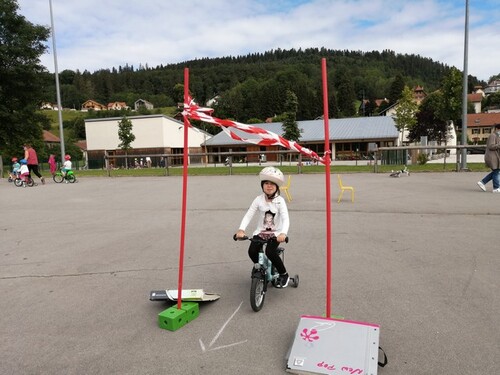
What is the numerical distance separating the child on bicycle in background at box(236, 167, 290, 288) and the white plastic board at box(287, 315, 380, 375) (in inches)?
40.5

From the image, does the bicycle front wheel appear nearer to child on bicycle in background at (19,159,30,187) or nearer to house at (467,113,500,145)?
child on bicycle in background at (19,159,30,187)

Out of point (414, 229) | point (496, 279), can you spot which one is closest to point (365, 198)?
point (414, 229)

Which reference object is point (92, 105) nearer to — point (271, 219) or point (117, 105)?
point (117, 105)

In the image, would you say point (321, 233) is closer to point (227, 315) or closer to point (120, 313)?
point (227, 315)

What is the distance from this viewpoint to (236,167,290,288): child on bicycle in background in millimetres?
4164

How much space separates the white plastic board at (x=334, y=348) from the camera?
9.43ft

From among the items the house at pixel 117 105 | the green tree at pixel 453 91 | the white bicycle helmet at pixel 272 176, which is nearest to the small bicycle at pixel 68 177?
the white bicycle helmet at pixel 272 176

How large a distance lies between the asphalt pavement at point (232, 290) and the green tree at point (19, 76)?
2758cm

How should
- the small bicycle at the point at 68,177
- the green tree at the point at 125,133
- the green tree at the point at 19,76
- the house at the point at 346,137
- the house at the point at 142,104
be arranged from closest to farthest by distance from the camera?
the small bicycle at the point at 68,177
the green tree at the point at 19,76
the house at the point at 346,137
the green tree at the point at 125,133
the house at the point at 142,104

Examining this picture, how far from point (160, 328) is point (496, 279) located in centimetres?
393

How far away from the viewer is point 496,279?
15.4ft

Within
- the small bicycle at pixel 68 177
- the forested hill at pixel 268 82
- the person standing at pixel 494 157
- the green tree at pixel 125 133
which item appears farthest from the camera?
the forested hill at pixel 268 82

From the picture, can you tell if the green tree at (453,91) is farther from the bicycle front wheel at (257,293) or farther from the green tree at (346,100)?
the green tree at (346,100)

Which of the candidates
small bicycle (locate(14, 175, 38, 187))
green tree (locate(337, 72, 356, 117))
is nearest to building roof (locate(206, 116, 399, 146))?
small bicycle (locate(14, 175, 38, 187))
